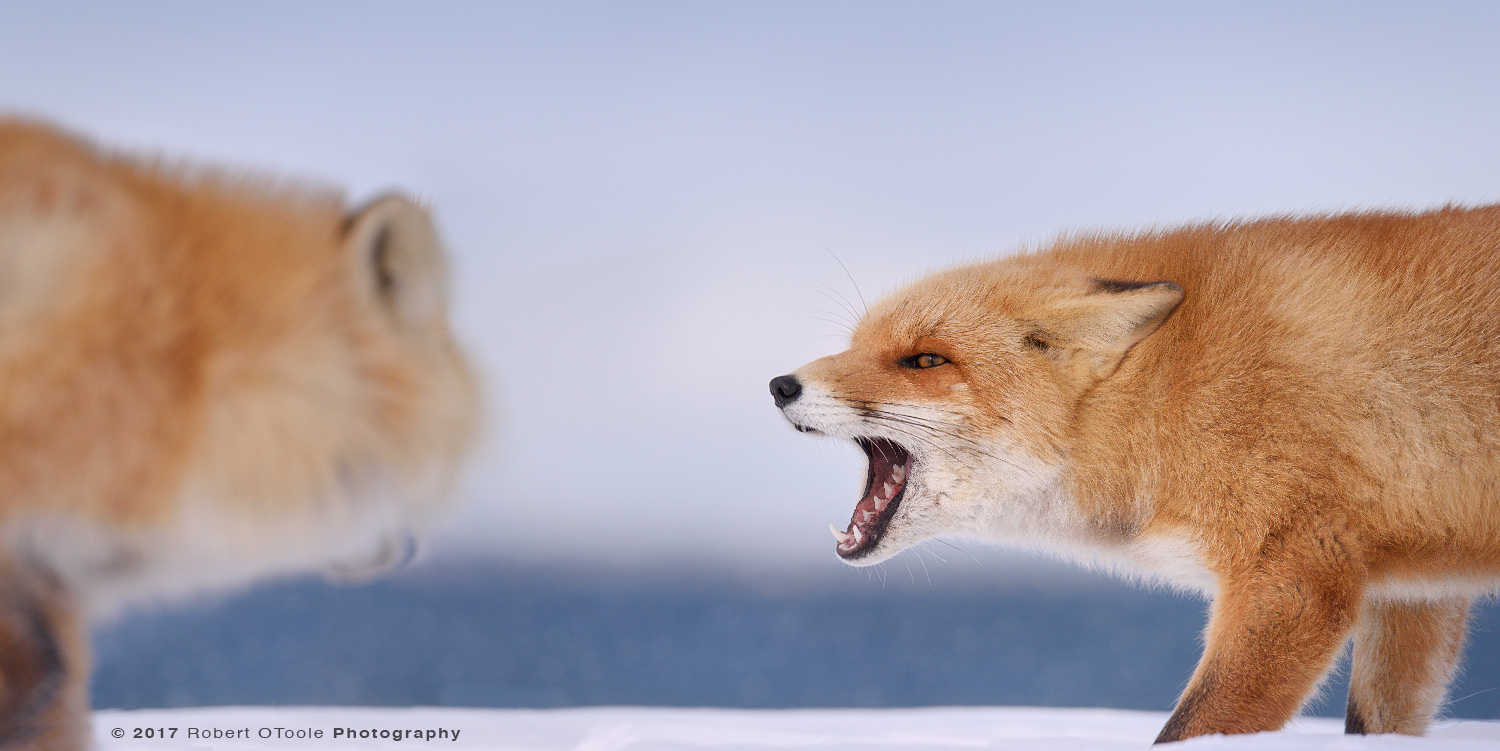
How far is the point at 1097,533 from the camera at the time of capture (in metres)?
1.49

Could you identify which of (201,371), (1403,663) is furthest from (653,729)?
(1403,663)

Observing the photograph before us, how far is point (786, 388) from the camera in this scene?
4.95 ft

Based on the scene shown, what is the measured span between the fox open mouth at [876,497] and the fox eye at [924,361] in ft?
0.48

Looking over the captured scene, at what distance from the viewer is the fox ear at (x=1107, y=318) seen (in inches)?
54.4

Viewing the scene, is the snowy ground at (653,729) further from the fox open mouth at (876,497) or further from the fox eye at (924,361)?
the fox eye at (924,361)

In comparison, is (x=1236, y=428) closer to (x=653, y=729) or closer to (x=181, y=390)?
(x=653, y=729)

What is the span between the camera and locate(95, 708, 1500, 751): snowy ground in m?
1.58

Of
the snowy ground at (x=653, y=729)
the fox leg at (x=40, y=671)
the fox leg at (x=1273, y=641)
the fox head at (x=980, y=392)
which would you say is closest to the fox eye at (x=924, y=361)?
the fox head at (x=980, y=392)

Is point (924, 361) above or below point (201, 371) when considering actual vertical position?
below

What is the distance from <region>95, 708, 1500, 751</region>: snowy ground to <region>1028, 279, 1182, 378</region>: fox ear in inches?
25.4

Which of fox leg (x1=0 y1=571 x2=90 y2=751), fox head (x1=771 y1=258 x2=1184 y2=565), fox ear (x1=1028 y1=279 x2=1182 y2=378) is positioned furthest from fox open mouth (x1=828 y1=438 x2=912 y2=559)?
fox leg (x1=0 y1=571 x2=90 y2=751)

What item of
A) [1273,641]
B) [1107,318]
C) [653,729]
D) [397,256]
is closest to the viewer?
[397,256]

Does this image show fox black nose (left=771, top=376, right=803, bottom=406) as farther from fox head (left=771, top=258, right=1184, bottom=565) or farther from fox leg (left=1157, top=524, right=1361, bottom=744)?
fox leg (left=1157, top=524, right=1361, bottom=744)

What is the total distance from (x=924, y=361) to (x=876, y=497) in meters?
0.26
